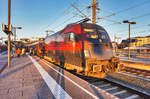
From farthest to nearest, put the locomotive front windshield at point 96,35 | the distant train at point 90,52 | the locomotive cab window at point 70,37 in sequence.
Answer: the locomotive cab window at point 70,37
the locomotive front windshield at point 96,35
the distant train at point 90,52

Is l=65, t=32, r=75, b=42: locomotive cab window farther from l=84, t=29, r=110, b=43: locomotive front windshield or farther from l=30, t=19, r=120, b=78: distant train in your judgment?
l=84, t=29, r=110, b=43: locomotive front windshield

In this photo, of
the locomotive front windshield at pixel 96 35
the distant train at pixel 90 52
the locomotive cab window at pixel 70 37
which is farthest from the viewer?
the locomotive cab window at pixel 70 37

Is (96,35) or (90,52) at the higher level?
(96,35)

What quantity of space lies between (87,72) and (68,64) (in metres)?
2.02

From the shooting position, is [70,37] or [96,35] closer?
[96,35]

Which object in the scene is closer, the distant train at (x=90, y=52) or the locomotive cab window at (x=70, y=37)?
the distant train at (x=90, y=52)

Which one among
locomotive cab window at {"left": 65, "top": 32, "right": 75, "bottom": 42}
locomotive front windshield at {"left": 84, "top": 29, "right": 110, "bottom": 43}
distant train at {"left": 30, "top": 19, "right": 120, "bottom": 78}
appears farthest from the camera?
locomotive cab window at {"left": 65, "top": 32, "right": 75, "bottom": 42}

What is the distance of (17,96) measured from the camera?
3219mm

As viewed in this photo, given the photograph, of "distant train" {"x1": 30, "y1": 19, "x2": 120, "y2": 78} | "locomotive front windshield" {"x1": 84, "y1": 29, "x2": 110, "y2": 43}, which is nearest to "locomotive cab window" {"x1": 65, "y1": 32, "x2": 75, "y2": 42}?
"distant train" {"x1": 30, "y1": 19, "x2": 120, "y2": 78}

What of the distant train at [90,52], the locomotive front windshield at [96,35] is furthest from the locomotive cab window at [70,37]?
the locomotive front windshield at [96,35]

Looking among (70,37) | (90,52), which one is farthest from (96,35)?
(70,37)

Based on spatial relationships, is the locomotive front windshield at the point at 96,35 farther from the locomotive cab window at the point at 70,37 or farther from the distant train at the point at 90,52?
the locomotive cab window at the point at 70,37

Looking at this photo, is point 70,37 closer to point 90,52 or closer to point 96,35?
point 96,35

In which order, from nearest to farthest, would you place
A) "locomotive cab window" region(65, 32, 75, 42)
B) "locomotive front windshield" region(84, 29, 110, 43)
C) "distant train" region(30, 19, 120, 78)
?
"distant train" region(30, 19, 120, 78), "locomotive front windshield" region(84, 29, 110, 43), "locomotive cab window" region(65, 32, 75, 42)
